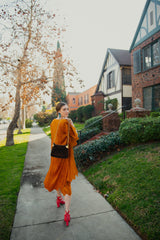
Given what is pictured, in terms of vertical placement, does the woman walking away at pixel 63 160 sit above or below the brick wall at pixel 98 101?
below

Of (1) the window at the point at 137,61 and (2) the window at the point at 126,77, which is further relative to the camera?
(2) the window at the point at 126,77

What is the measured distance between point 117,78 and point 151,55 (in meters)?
5.19

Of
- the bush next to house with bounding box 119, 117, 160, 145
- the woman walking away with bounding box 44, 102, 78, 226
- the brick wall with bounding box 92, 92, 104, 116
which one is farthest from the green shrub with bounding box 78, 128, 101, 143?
the brick wall with bounding box 92, 92, 104, 116

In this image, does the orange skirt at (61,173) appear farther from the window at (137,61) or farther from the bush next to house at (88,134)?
the window at (137,61)

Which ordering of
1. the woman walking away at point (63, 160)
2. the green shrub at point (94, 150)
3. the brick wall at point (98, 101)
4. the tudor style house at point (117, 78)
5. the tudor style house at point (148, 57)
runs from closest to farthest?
the woman walking away at point (63, 160) < the green shrub at point (94, 150) < the tudor style house at point (148, 57) < the tudor style house at point (117, 78) < the brick wall at point (98, 101)

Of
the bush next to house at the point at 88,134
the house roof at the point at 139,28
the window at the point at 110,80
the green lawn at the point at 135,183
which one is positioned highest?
the house roof at the point at 139,28

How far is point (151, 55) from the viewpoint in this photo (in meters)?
11.6

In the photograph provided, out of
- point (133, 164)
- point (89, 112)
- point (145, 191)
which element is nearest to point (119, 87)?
point (89, 112)

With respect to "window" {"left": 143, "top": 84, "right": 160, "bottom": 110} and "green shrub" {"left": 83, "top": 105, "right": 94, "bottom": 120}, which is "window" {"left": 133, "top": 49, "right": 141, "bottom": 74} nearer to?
"window" {"left": 143, "top": 84, "right": 160, "bottom": 110}

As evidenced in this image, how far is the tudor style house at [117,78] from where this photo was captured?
16.1 metres

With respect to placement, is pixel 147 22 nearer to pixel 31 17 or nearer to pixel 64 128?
pixel 31 17

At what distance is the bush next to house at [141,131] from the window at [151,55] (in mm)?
7310

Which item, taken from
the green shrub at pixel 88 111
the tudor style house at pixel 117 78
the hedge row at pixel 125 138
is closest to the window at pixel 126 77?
the tudor style house at pixel 117 78

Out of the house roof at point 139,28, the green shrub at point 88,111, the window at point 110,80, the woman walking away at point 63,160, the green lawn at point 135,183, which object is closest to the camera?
the green lawn at point 135,183
